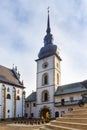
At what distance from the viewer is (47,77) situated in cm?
5241

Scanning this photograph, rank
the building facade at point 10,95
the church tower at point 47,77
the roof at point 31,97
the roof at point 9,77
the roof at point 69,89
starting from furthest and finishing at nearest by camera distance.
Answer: the roof at point 31,97 < the church tower at point 47,77 < the roof at point 9,77 < the building facade at point 10,95 < the roof at point 69,89

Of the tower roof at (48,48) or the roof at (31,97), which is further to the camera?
the roof at (31,97)

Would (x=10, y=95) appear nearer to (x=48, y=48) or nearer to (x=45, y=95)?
(x=45, y=95)

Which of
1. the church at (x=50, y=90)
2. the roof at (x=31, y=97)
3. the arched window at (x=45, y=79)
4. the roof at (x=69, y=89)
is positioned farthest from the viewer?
the roof at (x=31, y=97)

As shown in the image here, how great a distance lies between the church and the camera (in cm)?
4709

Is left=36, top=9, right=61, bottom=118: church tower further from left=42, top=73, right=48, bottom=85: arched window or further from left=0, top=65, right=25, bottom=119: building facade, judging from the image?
left=0, top=65, right=25, bottom=119: building facade

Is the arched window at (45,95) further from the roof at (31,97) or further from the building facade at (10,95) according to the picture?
the building facade at (10,95)

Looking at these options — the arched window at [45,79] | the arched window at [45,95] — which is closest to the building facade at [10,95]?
the arched window at [45,95]

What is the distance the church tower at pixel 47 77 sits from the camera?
5034cm

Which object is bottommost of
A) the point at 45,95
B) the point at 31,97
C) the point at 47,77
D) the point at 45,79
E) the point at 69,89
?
the point at 31,97

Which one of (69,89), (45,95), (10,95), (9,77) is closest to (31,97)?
(45,95)

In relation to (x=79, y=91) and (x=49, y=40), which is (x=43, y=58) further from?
(x=79, y=91)

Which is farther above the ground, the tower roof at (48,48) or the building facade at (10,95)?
the tower roof at (48,48)

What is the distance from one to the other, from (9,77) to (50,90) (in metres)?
10.4
